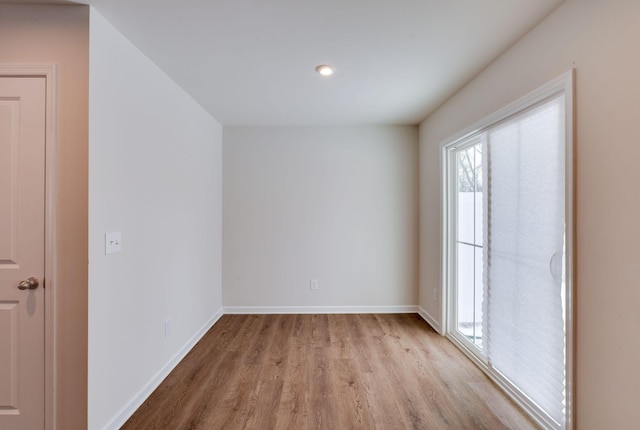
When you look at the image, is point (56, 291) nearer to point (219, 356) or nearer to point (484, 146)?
point (219, 356)

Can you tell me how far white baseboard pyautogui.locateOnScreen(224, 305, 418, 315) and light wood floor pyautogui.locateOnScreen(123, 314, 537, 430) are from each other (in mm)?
538

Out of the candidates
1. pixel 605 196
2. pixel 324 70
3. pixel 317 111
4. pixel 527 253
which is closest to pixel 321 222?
pixel 317 111

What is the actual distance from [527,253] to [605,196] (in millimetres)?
686

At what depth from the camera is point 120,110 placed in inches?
72.6

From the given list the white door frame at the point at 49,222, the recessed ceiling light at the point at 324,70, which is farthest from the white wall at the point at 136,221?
the recessed ceiling light at the point at 324,70

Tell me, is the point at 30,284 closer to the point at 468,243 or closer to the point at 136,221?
the point at 136,221

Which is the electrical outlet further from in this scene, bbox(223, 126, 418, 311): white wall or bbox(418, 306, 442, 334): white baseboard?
bbox(418, 306, 442, 334): white baseboard

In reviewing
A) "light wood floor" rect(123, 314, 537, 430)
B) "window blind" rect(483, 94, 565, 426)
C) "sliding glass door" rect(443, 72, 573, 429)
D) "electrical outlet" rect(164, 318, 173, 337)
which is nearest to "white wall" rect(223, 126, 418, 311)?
"light wood floor" rect(123, 314, 537, 430)

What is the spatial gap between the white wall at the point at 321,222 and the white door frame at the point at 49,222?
2259 millimetres

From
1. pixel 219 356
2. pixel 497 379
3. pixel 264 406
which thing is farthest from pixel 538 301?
pixel 219 356

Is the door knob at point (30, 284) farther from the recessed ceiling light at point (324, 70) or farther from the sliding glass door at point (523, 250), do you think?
the sliding glass door at point (523, 250)

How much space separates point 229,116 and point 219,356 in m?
2.60

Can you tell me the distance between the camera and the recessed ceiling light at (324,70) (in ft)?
7.31

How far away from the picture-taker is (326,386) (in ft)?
7.29
